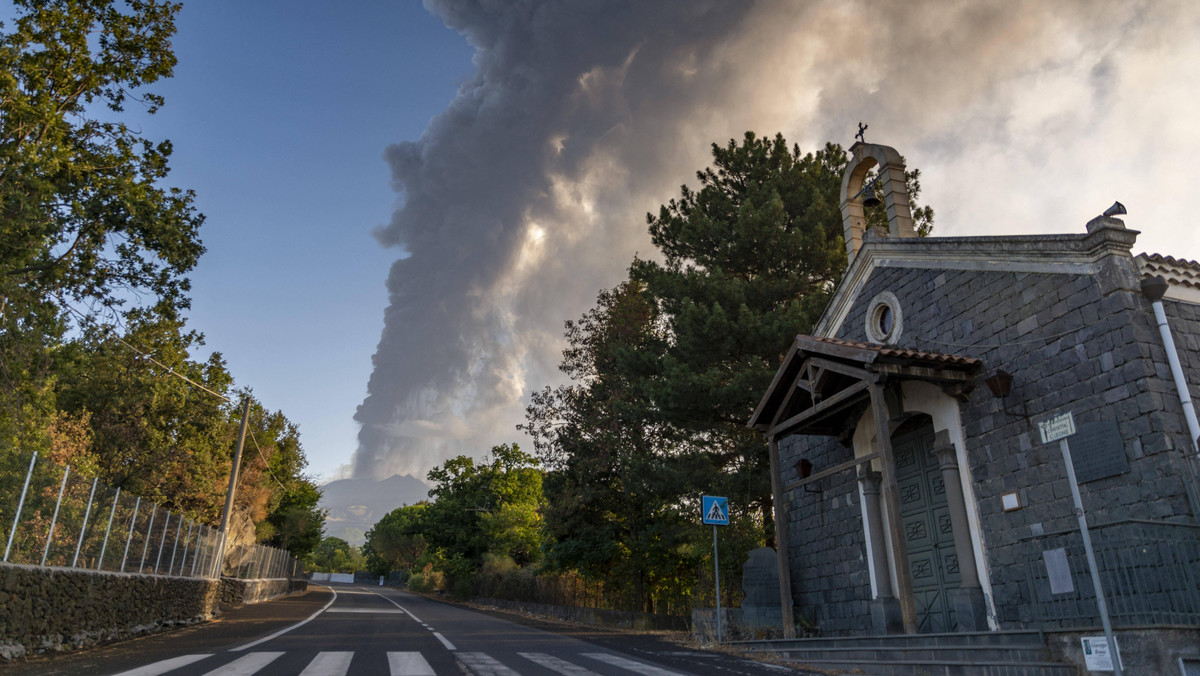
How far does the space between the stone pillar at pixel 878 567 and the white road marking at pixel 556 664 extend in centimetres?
557

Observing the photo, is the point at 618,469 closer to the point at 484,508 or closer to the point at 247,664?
the point at 247,664

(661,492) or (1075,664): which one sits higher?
(661,492)

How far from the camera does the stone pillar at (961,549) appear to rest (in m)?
8.86

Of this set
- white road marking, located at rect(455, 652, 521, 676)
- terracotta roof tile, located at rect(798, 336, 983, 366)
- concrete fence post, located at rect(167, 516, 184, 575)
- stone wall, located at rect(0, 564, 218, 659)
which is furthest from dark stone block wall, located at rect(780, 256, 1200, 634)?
concrete fence post, located at rect(167, 516, 184, 575)

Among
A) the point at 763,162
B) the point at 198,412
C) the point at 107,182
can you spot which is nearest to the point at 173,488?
the point at 198,412

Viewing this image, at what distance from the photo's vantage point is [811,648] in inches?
398

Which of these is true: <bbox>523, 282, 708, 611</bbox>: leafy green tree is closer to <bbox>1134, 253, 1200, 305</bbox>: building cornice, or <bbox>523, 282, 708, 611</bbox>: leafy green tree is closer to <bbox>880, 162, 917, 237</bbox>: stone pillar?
<bbox>880, 162, 917, 237</bbox>: stone pillar

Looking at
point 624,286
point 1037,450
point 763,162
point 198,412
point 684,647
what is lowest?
point 684,647

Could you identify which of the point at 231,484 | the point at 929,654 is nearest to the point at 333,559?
the point at 231,484

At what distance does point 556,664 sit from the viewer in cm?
845

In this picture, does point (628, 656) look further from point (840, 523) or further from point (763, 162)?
point (763, 162)

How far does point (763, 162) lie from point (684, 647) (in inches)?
605

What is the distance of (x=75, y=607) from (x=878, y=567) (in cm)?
1407

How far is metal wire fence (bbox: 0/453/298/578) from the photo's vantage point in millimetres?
9062
